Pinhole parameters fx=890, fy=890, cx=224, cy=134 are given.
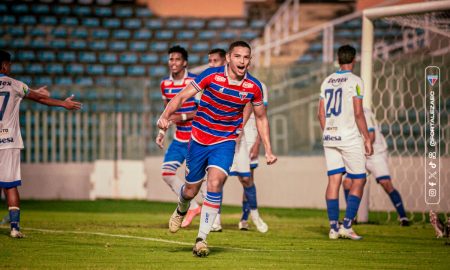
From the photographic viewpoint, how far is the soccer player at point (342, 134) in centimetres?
981

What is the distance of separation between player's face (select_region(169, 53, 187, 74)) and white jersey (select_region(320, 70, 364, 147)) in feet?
6.24

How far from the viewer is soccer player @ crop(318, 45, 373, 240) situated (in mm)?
9812

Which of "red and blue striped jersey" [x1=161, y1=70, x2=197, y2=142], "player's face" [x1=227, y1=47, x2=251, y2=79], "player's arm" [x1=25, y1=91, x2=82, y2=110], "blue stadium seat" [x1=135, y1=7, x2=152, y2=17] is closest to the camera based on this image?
"player's face" [x1=227, y1=47, x2=251, y2=79]

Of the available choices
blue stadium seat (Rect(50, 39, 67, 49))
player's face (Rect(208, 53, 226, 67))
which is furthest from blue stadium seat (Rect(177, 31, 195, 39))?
player's face (Rect(208, 53, 226, 67))

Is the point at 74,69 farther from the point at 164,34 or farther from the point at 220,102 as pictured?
the point at 220,102

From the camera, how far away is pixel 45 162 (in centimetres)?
1808

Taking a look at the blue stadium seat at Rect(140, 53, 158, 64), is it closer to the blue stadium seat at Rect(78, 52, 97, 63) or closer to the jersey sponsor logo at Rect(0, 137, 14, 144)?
the blue stadium seat at Rect(78, 52, 97, 63)

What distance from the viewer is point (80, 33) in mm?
24062

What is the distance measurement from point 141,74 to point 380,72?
966 cm

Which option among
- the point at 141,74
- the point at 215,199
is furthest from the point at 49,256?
the point at 141,74

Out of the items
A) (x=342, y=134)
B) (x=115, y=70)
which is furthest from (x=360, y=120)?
(x=115, y=70)

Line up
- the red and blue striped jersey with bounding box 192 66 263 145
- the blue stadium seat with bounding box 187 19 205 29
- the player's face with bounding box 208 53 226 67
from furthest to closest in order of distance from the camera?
the blue stadium seat with bounding box 187 19 205 29 < the player's face with bounding box 208 53 226 67 < the red and blue striped jersey with bounding box 192 66 263 145

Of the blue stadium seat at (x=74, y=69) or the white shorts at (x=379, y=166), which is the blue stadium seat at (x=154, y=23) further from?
the white shorts at (x=379, y=166)

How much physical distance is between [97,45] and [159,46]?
1.65 m
